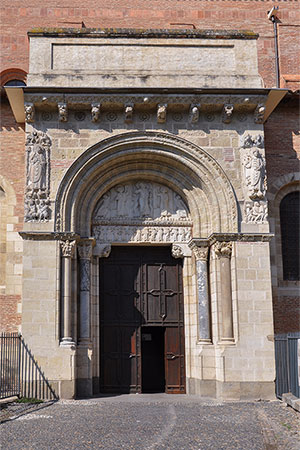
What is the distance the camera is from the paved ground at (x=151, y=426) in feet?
29.1

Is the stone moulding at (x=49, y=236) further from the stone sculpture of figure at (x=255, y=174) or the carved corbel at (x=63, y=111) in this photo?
the stone sculpture of figure at (x=255, y=174)

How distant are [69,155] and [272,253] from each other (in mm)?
6202

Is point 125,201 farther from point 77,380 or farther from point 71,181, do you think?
point 77,380

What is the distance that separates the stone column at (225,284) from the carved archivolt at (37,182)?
14.4ft

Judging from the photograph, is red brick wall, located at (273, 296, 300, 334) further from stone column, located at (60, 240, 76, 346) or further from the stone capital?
stone column, located at (60, 240, 76, 346)

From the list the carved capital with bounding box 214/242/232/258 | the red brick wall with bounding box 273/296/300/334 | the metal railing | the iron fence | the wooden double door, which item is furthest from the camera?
the red brick wall with bounding box 273/296/300/334

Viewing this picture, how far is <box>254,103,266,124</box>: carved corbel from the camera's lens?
14897 millimetres

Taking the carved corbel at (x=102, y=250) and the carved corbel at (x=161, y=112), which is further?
the carved corbel at (x=102, y=250)

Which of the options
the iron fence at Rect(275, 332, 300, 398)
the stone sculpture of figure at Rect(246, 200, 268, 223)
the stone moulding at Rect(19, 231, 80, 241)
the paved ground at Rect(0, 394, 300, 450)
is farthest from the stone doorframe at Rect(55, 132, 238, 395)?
the paved ground at Rect(0, 394, 300, 450)

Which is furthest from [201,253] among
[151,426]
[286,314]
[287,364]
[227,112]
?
[151,426]

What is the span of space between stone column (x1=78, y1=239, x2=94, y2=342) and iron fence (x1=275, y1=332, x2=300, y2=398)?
4.64 meters

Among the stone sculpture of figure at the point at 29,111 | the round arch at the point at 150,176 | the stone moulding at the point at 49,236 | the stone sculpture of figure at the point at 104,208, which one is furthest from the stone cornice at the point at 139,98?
the stone moulding at the point at 49,236

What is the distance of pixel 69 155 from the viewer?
48.2ft

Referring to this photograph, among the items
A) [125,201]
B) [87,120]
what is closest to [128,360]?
[125,201]
